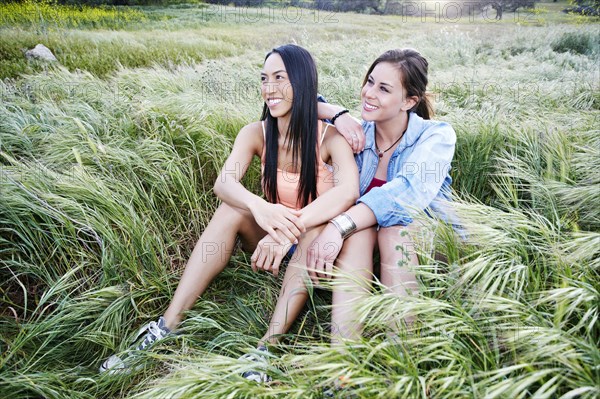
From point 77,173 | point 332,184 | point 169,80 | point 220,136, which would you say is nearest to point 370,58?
point 169,80

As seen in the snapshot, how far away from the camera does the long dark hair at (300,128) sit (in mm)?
2027

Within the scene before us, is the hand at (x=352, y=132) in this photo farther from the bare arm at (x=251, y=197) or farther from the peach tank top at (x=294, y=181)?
the bare arm at (x=251, y=197)

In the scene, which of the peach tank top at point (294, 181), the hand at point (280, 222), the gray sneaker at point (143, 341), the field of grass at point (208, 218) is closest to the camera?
the field of grass at point (208, 218)

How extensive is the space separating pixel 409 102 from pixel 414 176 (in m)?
0.48

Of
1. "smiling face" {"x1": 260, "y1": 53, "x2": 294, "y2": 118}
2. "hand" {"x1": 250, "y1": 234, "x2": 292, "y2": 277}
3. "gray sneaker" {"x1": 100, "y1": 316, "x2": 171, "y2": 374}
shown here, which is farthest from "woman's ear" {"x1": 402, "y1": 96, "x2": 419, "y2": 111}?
"gray sneaker" {"x1": 100, "y1": 316, "x2": 171, "y2": 374}

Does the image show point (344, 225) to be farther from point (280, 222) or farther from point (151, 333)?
point (151, 333)

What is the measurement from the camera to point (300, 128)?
6.88 ft

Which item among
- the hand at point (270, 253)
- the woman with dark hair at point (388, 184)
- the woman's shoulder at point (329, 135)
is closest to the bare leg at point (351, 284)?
the woman with dark hair at point (388, 184)

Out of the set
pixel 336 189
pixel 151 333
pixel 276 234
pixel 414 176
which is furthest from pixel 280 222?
pixel 151 333

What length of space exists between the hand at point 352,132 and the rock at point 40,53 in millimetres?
2367

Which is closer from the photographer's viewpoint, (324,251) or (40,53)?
(324,251)

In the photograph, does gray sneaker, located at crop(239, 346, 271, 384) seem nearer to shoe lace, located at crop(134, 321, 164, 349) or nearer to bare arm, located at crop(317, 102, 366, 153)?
shoe lace, located at crop(134, 321, 164, 349)

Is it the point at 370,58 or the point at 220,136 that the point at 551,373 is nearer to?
the point at 220,136

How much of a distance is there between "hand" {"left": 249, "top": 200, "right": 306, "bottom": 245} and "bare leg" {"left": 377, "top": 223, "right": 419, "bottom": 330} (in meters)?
0.35
